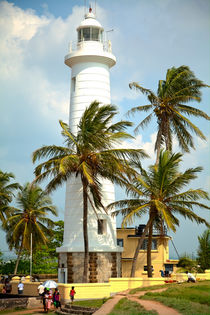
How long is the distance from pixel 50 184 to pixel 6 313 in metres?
8.31

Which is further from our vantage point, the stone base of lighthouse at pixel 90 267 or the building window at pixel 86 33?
the building window at pixel 86 33

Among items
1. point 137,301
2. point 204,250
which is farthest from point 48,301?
point 204,250

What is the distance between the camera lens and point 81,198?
33375 mm

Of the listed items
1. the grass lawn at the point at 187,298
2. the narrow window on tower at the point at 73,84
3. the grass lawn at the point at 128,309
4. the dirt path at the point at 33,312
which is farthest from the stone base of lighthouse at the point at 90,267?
the narrow window on tower at the point at 73,84

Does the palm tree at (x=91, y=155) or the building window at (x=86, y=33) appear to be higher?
the building window at (x=86, y=33)

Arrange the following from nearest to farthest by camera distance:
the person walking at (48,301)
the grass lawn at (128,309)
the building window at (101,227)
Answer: the grass lawn at (128,309)
the person walking at (48,301)
the building window at (101,227)

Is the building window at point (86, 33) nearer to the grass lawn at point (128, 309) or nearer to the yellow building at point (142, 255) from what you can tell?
the yellow building at point (142, 255)

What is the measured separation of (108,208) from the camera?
32.9 metres

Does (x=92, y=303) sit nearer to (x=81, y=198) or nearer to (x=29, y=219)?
(x=81, y=198)

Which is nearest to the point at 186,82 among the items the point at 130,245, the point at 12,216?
the point at 130,245

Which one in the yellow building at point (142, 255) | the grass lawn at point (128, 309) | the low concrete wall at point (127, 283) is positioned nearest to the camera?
the grass lawn at point (128, 309)

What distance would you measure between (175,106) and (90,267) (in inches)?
509

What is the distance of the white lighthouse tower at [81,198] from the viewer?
32.4 meters

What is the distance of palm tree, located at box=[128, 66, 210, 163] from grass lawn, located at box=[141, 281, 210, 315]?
43.9 ft
